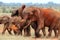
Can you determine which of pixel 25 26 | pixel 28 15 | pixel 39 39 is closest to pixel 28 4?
pixel 28 15

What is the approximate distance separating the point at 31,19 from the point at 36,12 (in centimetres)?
13

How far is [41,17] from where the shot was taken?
2650mm

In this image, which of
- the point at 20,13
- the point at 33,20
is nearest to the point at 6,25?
the point at 20,13

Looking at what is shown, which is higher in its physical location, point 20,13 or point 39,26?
point 20,13

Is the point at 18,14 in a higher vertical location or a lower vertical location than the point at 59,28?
higher

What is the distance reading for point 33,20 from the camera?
263cm

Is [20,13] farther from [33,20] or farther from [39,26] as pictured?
[39,26]

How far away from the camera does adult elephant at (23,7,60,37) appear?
263 cm

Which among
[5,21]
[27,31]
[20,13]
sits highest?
[20,13]

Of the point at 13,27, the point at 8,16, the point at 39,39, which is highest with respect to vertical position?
the point at 8,16

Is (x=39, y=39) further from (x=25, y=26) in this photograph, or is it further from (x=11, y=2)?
(x=11, y=2)

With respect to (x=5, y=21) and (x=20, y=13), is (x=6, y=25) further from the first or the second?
(x=20, y=13)

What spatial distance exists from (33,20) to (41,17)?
0.41 feet

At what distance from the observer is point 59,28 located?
8.63 feet
